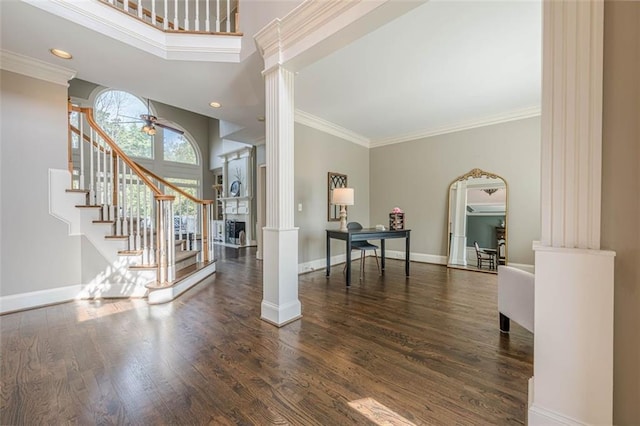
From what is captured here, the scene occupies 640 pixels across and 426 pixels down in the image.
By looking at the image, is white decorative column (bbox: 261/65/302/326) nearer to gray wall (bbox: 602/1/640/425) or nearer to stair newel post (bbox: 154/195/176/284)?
stair newel post (bbox: 154/195/176/284)

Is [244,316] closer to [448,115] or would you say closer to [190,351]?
[190,351]

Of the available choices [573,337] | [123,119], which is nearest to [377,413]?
[573,337]

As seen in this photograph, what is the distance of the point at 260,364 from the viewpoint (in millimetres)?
1646

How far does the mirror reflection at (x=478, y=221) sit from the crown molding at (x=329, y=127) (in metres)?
1.99

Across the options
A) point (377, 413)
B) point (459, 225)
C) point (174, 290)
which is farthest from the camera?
point (459, 225)

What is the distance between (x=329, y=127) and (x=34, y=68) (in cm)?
370

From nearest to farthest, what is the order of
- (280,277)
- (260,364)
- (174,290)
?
(260,364)
(280,277)
(174,290)

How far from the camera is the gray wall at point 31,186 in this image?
251 centimetres

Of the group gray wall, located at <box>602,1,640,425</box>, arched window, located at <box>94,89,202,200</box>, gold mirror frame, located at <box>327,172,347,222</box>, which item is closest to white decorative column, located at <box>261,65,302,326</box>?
gray wall, located at <box>602,1,640,425</box>

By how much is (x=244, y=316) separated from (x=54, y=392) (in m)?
1.26

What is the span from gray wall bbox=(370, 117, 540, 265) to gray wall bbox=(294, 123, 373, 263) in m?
0.80

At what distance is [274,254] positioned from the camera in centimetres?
230

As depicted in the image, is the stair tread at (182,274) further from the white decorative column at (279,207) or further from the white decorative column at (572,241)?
the white decorative column at (572,241)

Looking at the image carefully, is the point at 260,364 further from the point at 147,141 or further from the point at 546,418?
the point at 147,141
